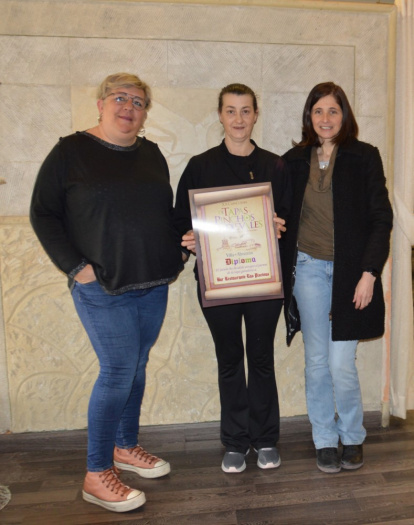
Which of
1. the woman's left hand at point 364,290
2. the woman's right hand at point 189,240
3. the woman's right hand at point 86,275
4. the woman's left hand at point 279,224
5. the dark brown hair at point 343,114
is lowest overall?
the woman's left hand at point 364,290

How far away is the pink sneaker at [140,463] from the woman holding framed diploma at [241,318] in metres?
0.32

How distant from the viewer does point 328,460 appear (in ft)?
7.68

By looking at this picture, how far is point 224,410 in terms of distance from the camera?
7.83 ft

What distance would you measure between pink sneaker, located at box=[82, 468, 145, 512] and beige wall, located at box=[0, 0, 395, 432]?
0.62 m

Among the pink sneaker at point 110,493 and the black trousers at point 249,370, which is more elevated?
the black trousers at point 249,370

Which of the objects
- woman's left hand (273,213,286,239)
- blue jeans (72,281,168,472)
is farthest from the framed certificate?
blue jeans (72,281,168,472)

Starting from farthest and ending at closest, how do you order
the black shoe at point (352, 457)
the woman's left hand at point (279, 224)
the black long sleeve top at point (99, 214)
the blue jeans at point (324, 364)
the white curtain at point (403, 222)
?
the white curtain at point (403, 222)
the black shoe at point (352, 457)
the blue jeans at point (324, 364)
the woman's left hand at point (279, 224)
the black long sleeve top at point (99, 214)

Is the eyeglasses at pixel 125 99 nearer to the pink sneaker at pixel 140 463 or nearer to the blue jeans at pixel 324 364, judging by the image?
the blue jeans at pixel 324 364

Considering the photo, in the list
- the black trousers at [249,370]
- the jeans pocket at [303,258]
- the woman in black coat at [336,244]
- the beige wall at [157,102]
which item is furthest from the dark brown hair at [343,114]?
the black trousers at [249,370]

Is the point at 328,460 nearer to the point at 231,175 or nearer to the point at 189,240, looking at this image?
the point at 189,240

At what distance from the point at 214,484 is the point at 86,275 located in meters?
1.19

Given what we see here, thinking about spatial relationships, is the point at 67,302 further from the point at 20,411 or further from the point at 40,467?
the point at 40,467

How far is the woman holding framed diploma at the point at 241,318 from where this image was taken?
218 centimetres

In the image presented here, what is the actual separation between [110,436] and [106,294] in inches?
25.6
